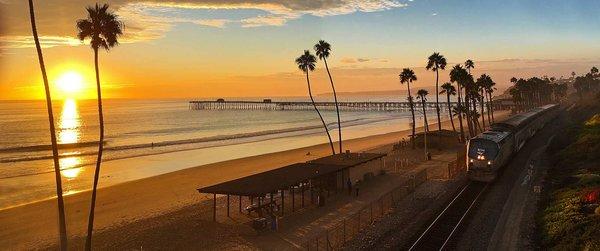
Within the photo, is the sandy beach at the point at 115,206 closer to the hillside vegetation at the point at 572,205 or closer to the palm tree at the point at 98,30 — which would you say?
the palm tree at the point at 98,30

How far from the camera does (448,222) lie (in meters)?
24.6

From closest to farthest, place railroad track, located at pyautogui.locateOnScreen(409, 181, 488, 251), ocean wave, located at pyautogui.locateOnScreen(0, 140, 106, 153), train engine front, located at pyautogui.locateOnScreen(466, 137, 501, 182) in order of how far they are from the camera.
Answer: railroad track, located at pyautogui.locateOnScreen(409, 181, 488, 251) < train engine front, located at pyautogui.locateOnScreen(466, 137, 501, 182) < ocean wave, located at pyautogui.locateOnScreen(0, 140, 106, 153)

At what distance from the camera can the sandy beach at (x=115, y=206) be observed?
29438mm

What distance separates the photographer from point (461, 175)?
39.3 meters

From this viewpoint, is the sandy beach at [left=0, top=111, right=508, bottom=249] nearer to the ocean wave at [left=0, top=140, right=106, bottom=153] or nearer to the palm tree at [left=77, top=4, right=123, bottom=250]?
the palm tree at [left=77, top=4, right=123, bottom=250]

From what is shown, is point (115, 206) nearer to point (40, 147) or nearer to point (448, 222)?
point (448, 222)

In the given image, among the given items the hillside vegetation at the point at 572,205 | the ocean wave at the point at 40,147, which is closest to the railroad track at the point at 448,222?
the hillside vegetation at the point at 572,205

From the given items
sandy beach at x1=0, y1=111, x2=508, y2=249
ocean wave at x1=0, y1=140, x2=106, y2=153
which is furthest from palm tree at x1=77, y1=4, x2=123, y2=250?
ocean wave at x1=0, y1=140, x2=106, y2=153

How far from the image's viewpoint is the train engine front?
34.0 m

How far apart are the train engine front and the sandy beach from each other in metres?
23.3

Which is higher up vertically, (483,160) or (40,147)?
(483,160)

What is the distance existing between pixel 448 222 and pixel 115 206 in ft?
90.9

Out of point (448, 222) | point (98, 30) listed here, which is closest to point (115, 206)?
point (98, 30)

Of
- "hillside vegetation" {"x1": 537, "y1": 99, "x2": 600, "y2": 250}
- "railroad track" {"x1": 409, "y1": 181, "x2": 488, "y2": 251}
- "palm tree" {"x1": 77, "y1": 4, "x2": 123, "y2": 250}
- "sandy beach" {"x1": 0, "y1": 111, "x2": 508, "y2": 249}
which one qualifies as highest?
"palm tree" {"x1": 77, "y1": 4, "x2": 123, "y2": 250}
